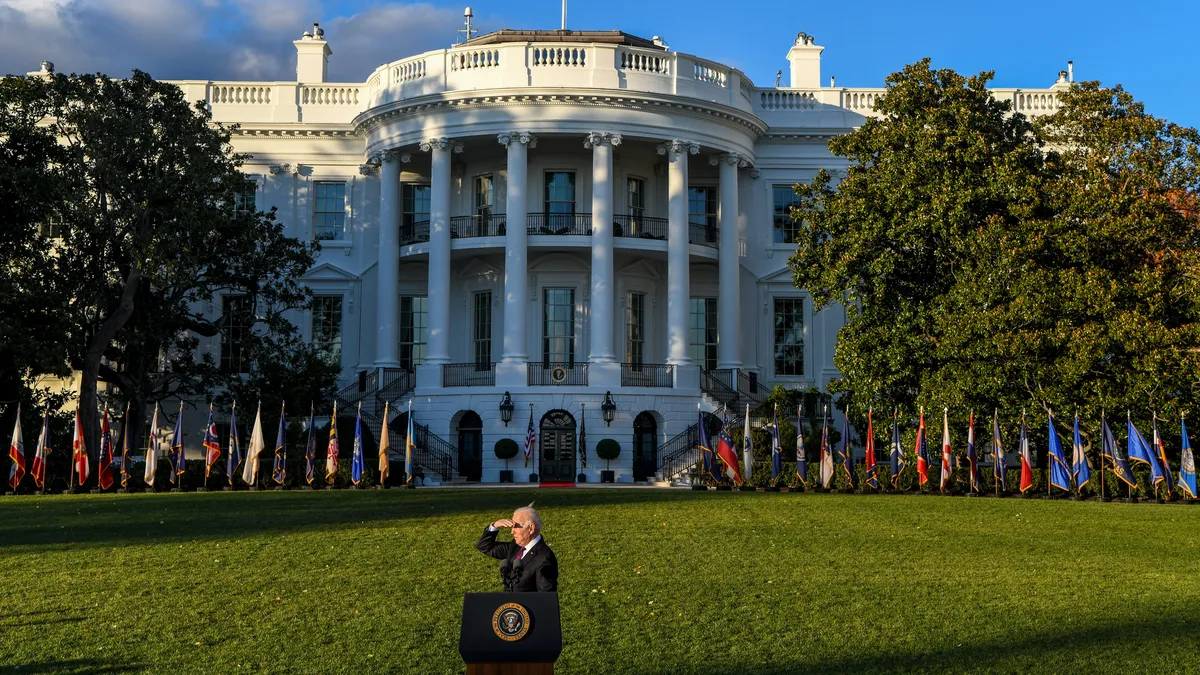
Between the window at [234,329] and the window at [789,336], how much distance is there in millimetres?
15690

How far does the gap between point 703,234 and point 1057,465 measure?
16114 millimetres

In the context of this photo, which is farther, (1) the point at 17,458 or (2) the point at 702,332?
(2) the point at 702,332

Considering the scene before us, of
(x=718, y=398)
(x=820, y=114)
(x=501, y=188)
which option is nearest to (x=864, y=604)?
(x=718, y=398)

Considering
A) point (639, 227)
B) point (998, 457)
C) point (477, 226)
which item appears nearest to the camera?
point (998, 457)

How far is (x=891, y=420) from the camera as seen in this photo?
28109 millimetres

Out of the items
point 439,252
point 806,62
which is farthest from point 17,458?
point 806,62

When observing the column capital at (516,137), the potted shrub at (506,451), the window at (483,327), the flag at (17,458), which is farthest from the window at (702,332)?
the flag at (17,458)

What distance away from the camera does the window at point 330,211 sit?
130 ft

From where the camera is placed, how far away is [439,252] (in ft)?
117

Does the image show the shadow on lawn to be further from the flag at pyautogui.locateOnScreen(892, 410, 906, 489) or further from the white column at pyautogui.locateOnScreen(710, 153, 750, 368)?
the white column at pyautogui.locateOnScreen(710, 153, 750, 368)

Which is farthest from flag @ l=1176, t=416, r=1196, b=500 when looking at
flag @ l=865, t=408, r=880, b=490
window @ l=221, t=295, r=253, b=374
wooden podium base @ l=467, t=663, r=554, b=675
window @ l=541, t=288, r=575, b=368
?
window @ l=221, t=295, r=253, b=374

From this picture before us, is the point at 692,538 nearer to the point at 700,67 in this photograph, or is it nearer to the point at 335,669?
the point at 335,669

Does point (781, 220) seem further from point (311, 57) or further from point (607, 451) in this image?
point (311, 57)

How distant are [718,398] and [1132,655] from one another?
2473 cm
